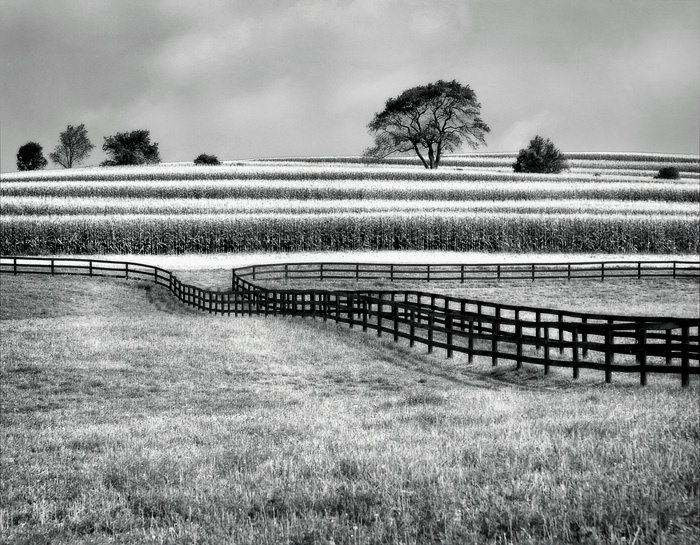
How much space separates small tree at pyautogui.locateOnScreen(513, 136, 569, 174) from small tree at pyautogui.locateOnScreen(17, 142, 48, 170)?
269ft

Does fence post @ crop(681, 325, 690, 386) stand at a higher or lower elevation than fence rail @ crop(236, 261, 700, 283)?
higher

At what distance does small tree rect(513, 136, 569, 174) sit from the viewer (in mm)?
91625

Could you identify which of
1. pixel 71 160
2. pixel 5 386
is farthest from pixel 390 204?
pixel 71 160

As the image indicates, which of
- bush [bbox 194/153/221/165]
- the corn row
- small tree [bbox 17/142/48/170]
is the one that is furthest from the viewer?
small tree [bbox 17/142/48/170]

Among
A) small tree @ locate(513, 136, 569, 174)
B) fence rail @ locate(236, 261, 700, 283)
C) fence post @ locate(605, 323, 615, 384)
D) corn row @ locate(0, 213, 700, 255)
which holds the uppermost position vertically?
small tree @ locate(513, 136, 569, 174)

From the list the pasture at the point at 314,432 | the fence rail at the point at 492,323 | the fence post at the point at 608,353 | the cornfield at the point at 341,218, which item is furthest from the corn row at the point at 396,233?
the fence post at the point at 608,353

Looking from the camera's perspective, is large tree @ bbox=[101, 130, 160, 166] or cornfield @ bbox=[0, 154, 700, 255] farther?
large tree @ bbox=[101, 130, 160, 166]

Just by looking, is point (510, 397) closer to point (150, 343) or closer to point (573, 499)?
point (573, 499)

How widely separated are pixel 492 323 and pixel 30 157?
429 ft

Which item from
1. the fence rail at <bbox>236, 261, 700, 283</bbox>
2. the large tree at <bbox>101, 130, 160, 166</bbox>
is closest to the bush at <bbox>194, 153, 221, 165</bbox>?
the large tree at <bbox>101, 130, 160, 166</bbox>

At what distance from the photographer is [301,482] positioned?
7.50 metres

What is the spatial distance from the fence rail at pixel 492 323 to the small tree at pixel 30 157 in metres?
98.0

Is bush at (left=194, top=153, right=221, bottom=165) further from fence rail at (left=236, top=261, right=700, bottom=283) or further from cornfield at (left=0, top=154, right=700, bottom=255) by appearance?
fence rail at (left=236, top=261, right=700, bottom=283)

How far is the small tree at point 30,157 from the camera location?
134m
